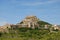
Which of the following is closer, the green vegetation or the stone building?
the green vegetation

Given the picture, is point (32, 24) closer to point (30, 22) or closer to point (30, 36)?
point (30, 22)

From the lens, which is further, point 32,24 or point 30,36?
point 32,24

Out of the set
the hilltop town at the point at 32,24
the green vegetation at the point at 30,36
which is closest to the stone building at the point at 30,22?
the hilltop town at the point at 32,24

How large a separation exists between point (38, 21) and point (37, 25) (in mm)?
3307

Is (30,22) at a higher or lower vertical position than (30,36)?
higher

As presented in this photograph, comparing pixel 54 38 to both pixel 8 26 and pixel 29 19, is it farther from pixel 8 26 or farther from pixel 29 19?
pixel 29 19

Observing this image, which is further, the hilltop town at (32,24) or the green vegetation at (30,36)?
the hilltop town at (32,24)

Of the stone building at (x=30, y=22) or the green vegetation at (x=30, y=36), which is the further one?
the stone building at (x=30, y=22)

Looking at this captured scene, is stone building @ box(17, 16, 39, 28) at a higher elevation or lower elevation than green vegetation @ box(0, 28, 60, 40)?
higher

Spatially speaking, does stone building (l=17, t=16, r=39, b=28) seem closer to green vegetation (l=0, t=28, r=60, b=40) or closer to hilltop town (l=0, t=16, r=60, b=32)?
hilltop town (l=0, t=16, r=60, b=32)

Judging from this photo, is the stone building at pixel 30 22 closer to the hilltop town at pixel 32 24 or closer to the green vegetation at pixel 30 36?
the hilltop town at pixel 32 24

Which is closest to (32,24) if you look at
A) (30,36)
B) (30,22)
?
(30,22)

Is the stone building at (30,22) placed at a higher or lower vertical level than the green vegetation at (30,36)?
higher

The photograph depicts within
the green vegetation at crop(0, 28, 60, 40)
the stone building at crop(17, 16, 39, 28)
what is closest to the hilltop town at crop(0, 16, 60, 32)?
the stone building at crop(17, 16, 39, 28)
